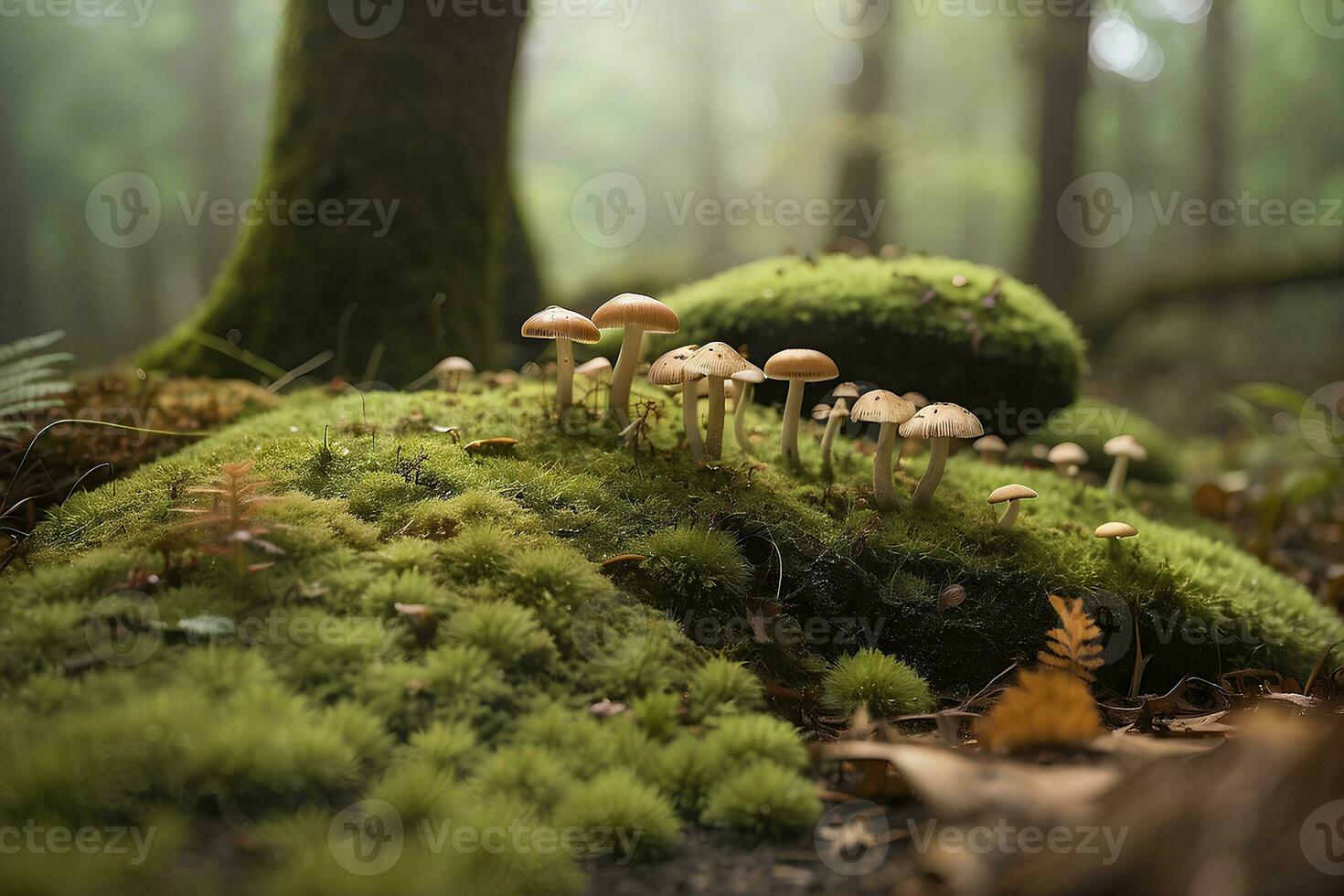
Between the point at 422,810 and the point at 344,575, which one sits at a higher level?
the point at 344,575

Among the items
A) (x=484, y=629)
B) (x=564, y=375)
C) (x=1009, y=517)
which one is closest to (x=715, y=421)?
(x=564, y=375)

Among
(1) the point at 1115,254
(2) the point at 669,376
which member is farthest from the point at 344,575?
(1) the point at 1115,254

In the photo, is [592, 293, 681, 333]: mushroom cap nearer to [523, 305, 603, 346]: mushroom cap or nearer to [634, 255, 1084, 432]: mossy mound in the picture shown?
[523, 305, 603, 346]: mushroom cap

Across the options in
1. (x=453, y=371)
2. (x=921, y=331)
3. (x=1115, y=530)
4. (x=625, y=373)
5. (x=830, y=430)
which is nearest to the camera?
(x=1115, y=530)

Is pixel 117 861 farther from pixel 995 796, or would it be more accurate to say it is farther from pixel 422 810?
pixel 995 796

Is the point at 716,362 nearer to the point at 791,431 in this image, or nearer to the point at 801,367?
the point at 801,367

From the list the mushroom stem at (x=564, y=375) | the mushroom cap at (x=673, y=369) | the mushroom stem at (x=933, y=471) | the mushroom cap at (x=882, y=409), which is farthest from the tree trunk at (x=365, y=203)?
the mushroom stem at (x=933, y=471)
